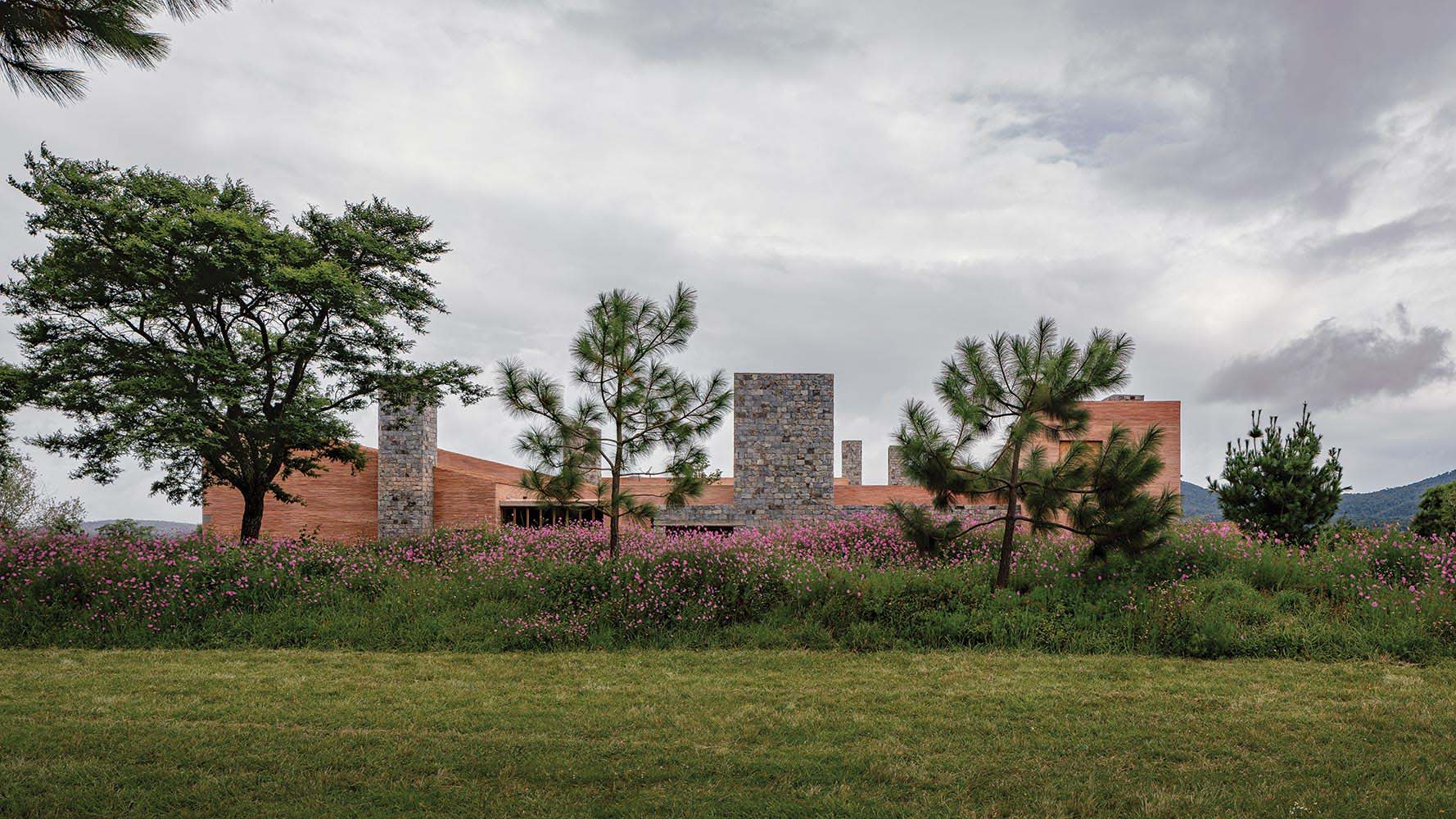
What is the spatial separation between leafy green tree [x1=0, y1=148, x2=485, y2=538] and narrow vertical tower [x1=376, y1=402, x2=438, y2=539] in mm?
3429

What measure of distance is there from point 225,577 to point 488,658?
4.61m

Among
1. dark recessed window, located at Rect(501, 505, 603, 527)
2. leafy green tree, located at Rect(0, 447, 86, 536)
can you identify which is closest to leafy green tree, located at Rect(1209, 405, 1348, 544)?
dark recessed window, located at Rect(501, 505, 603, 527)

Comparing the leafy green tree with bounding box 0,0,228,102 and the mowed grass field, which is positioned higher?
the leafy green tree with bounding box 0,0,228,102

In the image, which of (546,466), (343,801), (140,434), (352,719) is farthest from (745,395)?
(343,801)

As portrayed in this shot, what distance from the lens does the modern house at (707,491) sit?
16.8 m

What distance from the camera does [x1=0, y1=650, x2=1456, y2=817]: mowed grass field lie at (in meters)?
4.45

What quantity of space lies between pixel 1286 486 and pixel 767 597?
27.5ft

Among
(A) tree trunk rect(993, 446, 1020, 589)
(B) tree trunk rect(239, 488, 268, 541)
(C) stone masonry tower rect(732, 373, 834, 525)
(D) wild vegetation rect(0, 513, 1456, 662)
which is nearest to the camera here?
(D) wild vegetation rect(0, 513, 1456, 662)

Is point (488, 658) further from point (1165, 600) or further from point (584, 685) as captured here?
point (1165, 600)

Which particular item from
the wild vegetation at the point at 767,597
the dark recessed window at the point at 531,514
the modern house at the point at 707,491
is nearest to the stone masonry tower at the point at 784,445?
the modern house at the point at 707,491

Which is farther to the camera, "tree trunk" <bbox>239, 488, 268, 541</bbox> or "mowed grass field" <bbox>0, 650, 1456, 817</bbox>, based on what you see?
"tree trunk" <bbox>239, 488, 268, 541</bbox>

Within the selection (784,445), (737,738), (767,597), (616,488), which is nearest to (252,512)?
(616,488)

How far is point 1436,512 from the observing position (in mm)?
11750

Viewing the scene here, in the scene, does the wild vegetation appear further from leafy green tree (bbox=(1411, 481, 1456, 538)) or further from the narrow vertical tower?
the narrow vertical tower
